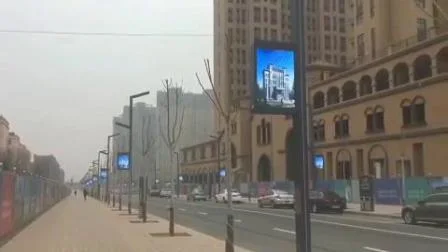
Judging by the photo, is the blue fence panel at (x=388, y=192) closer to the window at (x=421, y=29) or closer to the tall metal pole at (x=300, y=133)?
the window at (x=421, y=29)

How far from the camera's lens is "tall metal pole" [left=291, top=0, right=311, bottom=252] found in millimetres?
8703

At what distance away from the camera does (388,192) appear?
50.4 m

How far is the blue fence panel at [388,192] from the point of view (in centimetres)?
4881

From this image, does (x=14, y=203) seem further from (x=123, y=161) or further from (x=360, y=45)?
(x=360, y=45)

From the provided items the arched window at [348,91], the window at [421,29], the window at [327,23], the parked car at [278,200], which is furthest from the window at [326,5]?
the parked car at [278,200]

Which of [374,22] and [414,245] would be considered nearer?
[414,245]

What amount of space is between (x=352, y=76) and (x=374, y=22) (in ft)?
30.5

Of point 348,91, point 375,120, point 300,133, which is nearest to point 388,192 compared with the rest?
point 375,120

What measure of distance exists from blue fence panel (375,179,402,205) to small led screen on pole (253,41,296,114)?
136 ft

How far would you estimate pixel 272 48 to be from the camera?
883 centimetres

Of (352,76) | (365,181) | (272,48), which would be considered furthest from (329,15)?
(272,48)

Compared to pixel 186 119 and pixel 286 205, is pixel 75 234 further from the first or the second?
Result: pixel 286 205

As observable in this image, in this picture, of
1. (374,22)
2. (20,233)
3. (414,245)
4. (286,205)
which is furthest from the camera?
(374,22)

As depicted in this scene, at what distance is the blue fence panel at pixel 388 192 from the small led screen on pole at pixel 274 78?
4153cm
